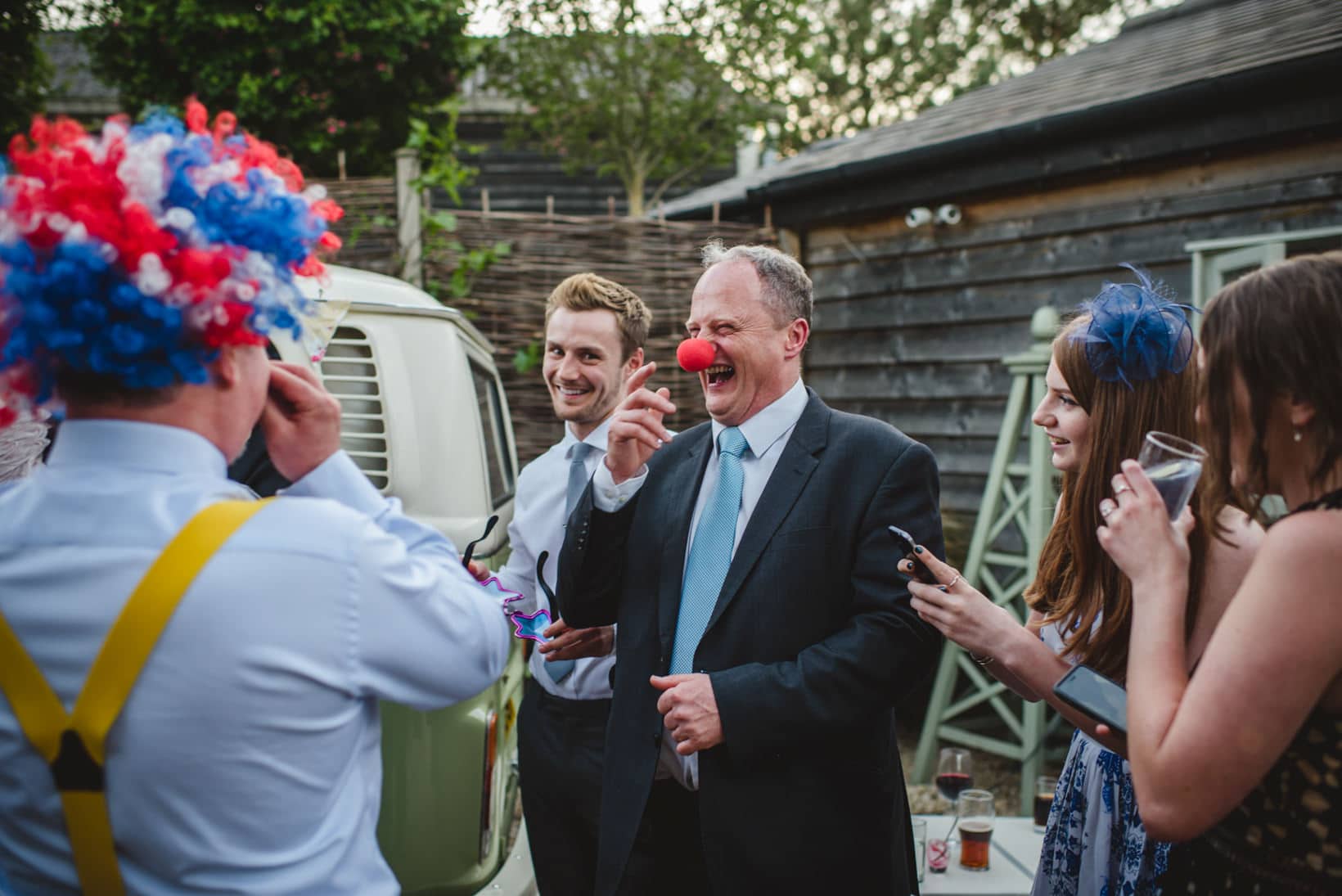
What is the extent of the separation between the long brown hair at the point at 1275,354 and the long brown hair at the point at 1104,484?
0.53 m

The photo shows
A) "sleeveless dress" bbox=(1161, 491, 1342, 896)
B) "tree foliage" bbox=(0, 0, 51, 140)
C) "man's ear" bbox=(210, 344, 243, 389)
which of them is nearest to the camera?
"man's ear" bbox=(210, 344, 243, 389)

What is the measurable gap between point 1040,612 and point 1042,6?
3063 cm

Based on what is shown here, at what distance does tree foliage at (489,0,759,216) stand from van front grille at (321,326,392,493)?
518 inches

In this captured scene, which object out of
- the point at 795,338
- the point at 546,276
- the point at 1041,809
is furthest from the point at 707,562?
the point at 546,276

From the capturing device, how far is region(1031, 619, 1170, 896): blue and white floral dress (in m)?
1.87

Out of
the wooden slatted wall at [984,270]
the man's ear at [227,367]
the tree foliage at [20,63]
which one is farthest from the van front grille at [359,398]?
the tree foliage at [20,63]

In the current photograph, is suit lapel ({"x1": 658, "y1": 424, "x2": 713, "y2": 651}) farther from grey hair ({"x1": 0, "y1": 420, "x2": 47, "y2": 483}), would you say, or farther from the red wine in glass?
the red wine in glass

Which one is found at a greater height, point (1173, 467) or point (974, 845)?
point (1173, 467)

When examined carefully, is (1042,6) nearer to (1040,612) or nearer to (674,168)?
(674,168)

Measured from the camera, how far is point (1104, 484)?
6.40 feet

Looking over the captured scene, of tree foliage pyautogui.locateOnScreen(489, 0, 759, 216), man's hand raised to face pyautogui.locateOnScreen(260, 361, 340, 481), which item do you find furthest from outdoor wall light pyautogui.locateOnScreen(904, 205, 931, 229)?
tree foliage pyautogui.locateOnScreen(489, 0, 759, 216)

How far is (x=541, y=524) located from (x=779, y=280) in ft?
3.69

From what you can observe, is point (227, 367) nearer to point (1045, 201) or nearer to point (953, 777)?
point (953, 777)

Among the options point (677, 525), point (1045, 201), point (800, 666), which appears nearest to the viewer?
point (800, 666)
